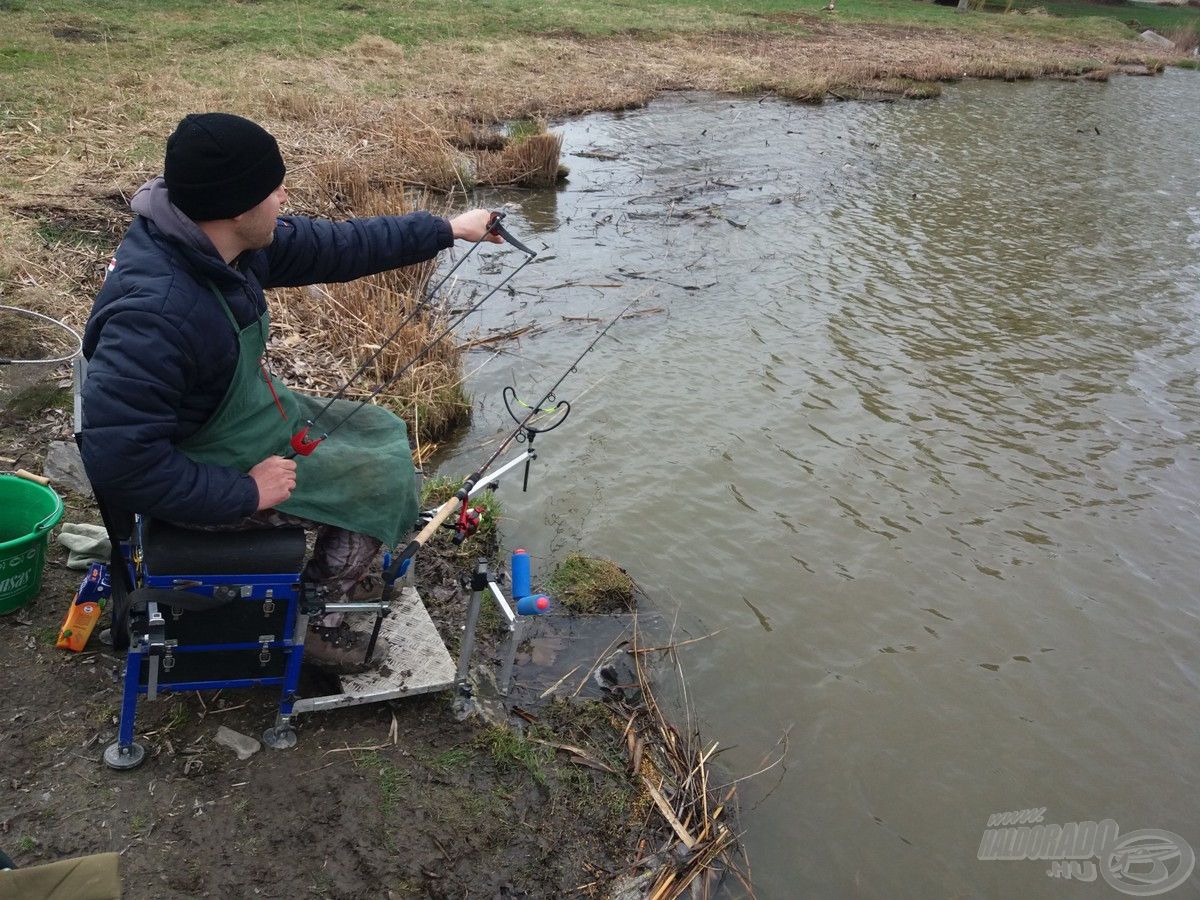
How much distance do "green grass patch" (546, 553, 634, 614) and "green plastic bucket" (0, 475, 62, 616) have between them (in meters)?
2.23

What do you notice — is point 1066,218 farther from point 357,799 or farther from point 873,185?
point 357,799

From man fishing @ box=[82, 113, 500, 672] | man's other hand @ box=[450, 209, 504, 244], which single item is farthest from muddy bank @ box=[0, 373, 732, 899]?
man's other hand @ box=[450, 209, 504, 244]

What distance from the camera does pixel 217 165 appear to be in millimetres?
2430

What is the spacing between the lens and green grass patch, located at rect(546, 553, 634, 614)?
15.0 feet

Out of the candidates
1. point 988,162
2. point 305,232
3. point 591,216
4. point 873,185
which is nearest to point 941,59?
point 988,162

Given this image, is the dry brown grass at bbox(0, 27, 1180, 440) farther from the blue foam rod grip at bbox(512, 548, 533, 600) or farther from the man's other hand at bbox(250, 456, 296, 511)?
the man's other hand at bbox(250, 456, 296, 511)

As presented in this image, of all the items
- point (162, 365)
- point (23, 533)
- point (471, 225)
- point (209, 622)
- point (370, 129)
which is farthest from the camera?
point (370, 129)

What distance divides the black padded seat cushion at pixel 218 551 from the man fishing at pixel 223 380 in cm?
6

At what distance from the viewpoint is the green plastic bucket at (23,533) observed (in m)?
3.33

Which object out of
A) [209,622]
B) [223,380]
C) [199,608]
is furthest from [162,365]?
[209,622]

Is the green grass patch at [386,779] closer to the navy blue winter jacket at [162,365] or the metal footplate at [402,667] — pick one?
the metal footplate at [402,667]

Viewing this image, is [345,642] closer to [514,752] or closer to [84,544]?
[514,752]

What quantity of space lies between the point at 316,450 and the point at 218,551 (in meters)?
0.44

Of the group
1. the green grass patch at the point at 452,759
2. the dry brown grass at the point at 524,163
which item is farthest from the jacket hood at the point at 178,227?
the dry brown grass at the point at 524,163
